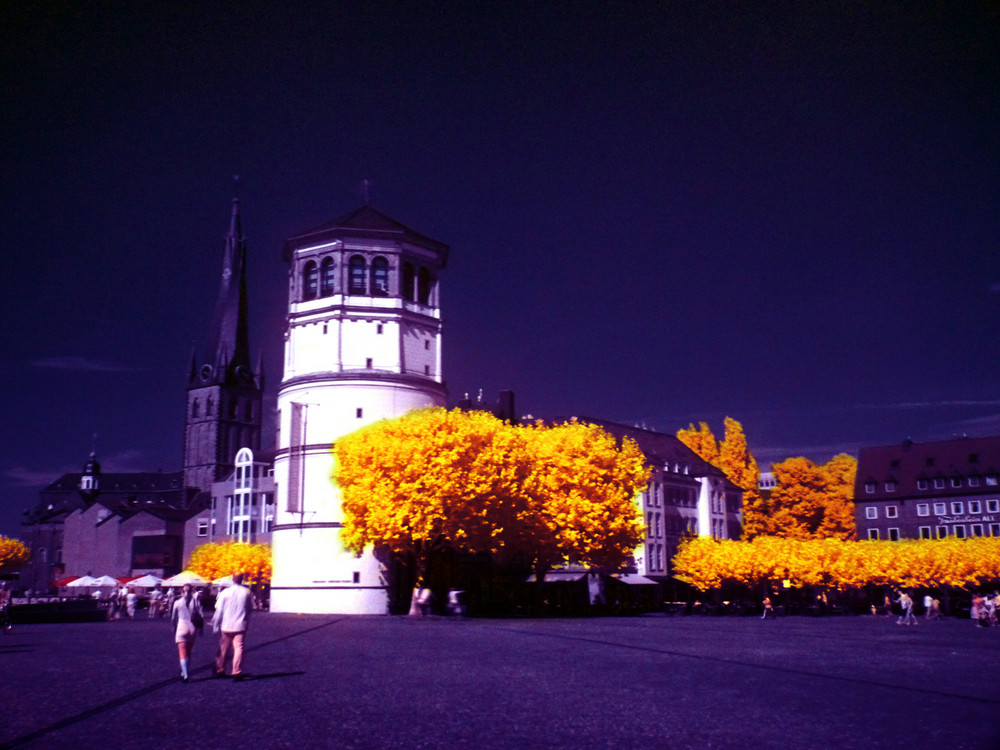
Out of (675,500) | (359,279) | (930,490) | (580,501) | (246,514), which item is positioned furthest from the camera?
(246,514)

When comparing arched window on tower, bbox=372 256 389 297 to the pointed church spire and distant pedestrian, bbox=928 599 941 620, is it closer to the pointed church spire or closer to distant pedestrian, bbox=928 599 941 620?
distant pedestrian, bbox=928 599 941 620

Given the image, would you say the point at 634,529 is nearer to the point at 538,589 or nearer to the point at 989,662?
the point at 538,589

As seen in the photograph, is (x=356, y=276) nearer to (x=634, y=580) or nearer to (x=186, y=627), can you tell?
(x=634, y=580)

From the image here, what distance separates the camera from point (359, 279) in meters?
66.3

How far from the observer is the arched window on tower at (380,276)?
2613 inches

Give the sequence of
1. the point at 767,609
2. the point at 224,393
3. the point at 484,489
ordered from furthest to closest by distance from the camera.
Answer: the point at 224,393 → the point at 767,609 → the point at 484,489

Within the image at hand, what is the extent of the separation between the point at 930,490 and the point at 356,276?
66263 mm

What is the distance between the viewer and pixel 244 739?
12258mm

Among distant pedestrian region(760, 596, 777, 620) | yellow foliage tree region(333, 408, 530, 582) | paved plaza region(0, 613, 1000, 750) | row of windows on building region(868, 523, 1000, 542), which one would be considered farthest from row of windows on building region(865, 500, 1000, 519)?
paved plaza region(0, 613, 1000, 750)

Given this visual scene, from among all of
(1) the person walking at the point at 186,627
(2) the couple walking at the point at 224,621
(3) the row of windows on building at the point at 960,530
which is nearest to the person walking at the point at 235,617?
(2) the couple walking at the point at 224,621

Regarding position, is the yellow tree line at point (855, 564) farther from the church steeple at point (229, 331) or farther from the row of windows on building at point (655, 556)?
the church steeple at point (229, 331)

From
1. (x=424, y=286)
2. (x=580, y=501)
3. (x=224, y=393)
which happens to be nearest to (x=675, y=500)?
(x=580, y=501)

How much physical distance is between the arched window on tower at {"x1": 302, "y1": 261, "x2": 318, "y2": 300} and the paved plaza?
3935 centimetres

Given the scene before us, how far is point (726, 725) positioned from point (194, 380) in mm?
161278
